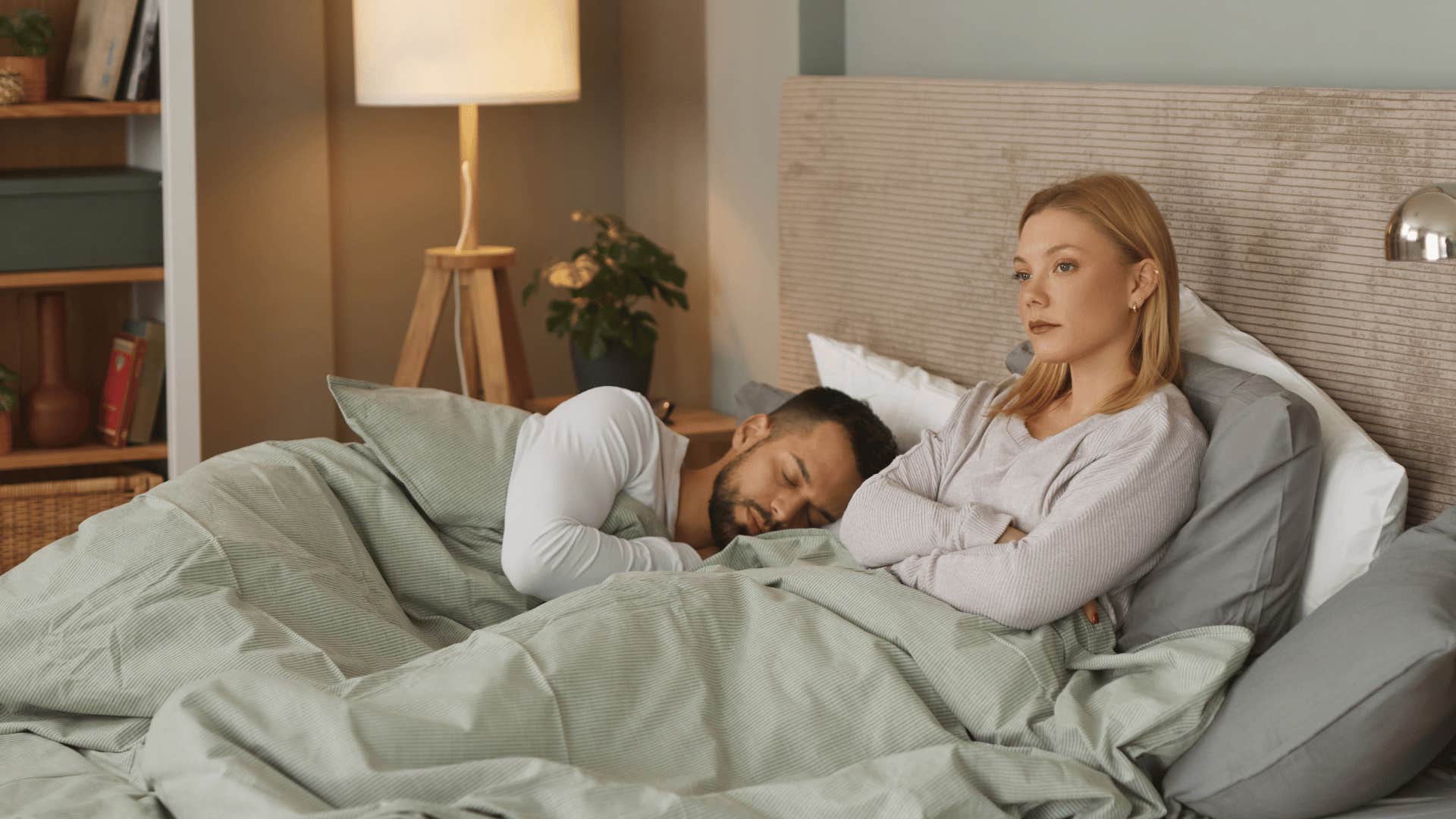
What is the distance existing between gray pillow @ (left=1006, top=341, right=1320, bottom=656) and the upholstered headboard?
0.21 m

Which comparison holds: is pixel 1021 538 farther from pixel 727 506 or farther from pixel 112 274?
pixel 112 274

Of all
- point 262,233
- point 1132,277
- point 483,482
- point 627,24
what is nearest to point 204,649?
point 483,482

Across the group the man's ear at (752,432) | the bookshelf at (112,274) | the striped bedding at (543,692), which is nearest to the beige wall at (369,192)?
the bookshelf at (112,274)

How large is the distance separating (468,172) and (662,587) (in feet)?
6.11

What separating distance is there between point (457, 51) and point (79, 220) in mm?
935

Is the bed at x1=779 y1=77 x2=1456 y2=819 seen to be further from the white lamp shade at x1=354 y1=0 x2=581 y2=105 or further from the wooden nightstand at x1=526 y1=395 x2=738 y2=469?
the white lamp shade at x1=354 y1=0 x2=581 y2=105

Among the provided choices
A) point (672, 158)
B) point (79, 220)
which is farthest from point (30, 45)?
point (672, 158)

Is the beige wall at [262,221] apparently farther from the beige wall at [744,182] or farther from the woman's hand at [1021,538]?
the woman's hand at [1021,538]

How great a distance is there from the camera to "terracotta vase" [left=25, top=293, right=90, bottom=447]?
3549 millimetres

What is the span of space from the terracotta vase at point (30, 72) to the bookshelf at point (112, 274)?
5 cm

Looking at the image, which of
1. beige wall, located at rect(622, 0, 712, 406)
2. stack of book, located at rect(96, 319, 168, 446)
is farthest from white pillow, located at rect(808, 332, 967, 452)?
stack of book, located at rect(96, 319, 168, 446)

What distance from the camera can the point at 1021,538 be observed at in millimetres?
2152

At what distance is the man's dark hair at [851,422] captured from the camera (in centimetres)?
259

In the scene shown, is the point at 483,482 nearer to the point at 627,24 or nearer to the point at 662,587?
the point at 662,587
